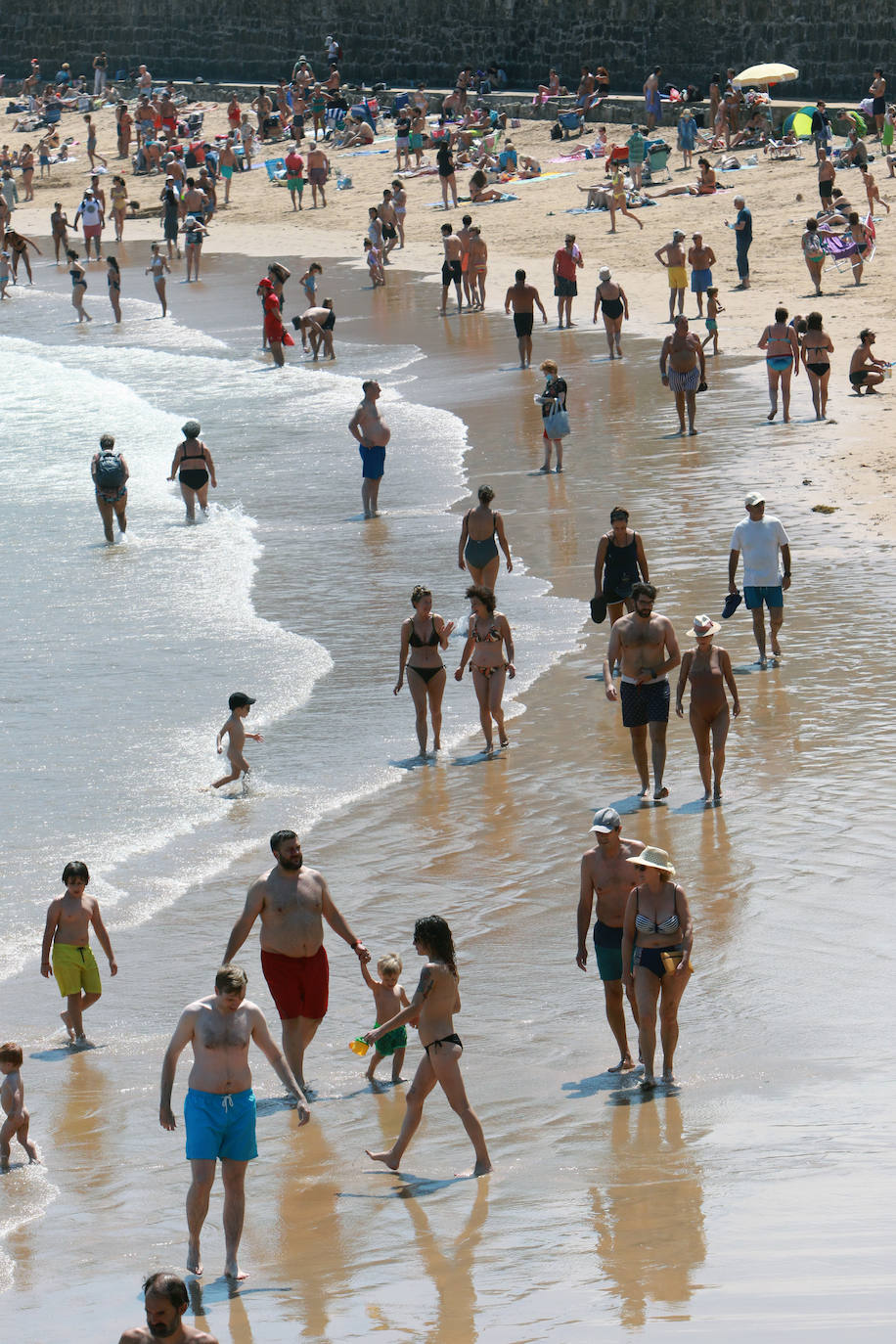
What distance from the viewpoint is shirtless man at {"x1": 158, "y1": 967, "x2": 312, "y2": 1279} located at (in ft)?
21.5

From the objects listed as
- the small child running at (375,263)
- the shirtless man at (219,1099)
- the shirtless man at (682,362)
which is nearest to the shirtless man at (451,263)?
the small child running at (375,263)

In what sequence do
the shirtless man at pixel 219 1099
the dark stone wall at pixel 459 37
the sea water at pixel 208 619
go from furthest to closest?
the dark stone wall at pixel 459 37
the sea water at pixel 208 619
the shirtless man at pixel 219 1099

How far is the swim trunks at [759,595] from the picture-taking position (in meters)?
13.2

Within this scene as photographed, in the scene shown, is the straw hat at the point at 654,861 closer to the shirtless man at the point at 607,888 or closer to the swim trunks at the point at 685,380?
the shirtless man at the point at 607,888

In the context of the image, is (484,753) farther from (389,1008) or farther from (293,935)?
(293,935)

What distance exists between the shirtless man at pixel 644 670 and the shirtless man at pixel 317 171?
33.3 m

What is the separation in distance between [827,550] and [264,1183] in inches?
402

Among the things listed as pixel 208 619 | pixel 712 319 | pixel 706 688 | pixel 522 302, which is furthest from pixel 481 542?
pixel 712 319

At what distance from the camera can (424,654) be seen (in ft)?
40.3

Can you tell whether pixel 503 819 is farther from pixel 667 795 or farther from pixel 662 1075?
pixel 662 1075

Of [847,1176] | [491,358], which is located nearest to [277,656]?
[847,1176]

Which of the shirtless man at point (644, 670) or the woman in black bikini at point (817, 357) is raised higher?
the woman in black bikini at point (817, 357)

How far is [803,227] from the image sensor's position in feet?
102

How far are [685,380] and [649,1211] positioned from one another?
569 inches
